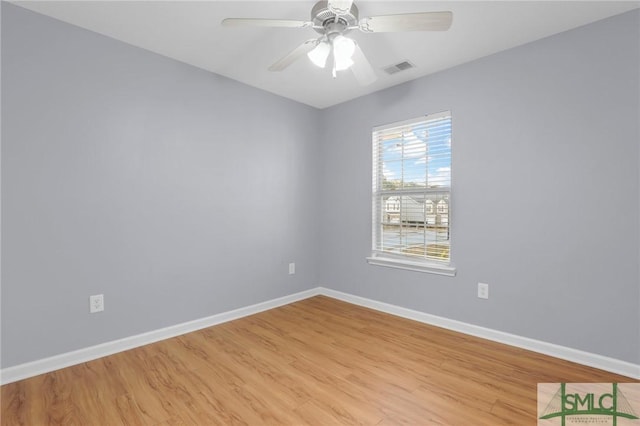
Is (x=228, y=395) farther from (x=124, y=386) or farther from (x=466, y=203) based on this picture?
(x=466, y=203)

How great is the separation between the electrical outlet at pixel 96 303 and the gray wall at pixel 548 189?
2683 mm

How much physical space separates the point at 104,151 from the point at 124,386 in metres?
1.68

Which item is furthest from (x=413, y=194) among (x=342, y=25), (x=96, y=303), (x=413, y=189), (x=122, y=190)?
(x=96, y=303)

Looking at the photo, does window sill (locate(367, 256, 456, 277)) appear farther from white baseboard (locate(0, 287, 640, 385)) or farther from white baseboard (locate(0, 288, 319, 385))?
white baseboard (locate(0, 288, 319, 385))

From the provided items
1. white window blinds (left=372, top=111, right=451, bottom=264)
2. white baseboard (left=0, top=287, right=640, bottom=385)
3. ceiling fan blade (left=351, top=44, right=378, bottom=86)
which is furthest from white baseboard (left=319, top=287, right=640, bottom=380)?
ceiling fan blade (left=351, top=44, right=378, bottom=86)

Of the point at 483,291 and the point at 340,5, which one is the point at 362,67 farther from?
the point at 483,291

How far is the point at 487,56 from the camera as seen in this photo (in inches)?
101

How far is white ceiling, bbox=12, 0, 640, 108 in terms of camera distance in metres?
1.96

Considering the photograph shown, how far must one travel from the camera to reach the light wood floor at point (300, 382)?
1634 millimetres

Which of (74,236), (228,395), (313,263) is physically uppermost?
(74,236)

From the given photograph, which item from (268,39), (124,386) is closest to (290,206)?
(268,39)

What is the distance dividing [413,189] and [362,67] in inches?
57.1

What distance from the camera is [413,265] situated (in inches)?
121

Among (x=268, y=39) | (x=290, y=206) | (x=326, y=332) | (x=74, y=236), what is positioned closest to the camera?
(x=74, y=236)
